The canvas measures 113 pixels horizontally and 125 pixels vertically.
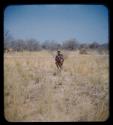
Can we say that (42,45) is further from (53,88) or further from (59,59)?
(53,88)

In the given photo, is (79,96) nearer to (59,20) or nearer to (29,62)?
(29,62)

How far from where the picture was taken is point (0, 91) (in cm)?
265

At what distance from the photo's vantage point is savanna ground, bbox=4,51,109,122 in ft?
8.84

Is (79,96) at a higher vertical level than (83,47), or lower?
lower

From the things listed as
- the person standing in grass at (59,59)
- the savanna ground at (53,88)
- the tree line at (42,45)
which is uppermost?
the tree line at (42,45)

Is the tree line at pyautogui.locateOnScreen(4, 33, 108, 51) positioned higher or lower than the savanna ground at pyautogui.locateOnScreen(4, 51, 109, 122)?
higher

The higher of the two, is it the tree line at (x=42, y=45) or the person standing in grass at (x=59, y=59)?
the tree line at (x=42, y=45)

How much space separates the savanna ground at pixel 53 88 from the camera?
2693mm

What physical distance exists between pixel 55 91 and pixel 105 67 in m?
0.53

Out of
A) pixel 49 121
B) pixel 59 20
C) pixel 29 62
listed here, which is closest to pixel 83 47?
pixel 59 20

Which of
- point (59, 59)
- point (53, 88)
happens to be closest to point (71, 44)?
point (59, 59)

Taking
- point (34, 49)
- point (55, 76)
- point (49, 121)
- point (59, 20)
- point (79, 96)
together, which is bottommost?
point (49, 121)

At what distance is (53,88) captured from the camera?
8.93ft

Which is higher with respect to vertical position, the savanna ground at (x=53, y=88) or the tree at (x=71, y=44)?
the tree at (x=71, y=44)
